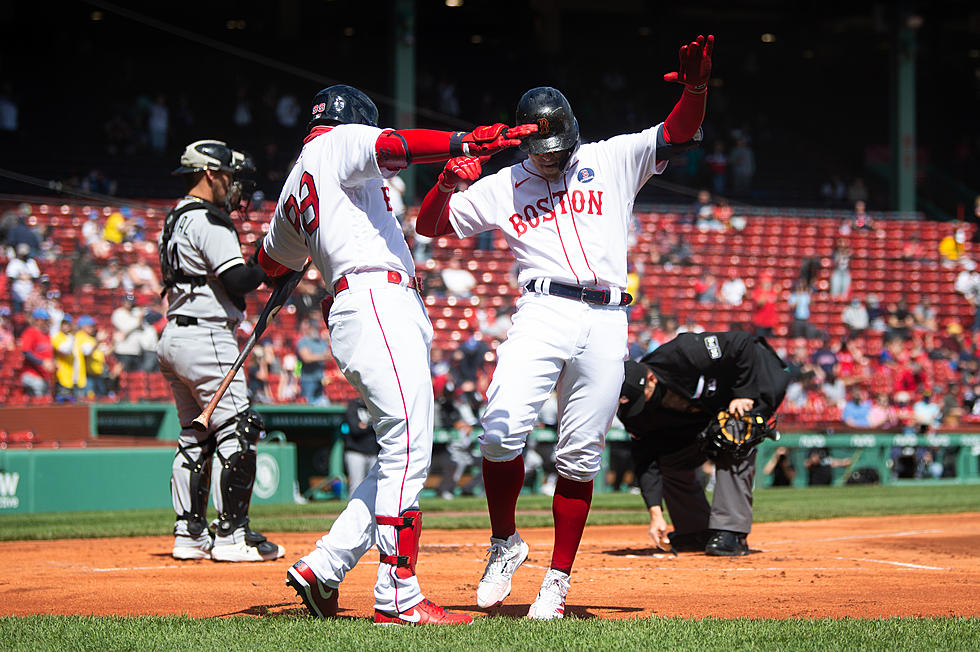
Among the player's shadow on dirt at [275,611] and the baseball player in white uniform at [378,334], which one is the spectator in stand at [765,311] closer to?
the player's shadow on dirt at [275,611]

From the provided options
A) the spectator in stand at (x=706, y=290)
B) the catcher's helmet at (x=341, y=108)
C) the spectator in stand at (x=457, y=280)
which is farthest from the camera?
the spectator in stand at (x=706, y=290)

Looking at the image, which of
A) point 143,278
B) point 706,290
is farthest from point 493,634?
point 706,290

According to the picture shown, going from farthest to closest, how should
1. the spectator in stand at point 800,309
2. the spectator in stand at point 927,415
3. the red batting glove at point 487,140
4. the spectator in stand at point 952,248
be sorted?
the spectator in stand at point 952,248 → the spectator in stand at point 800,309 → the spectator in stand at point 927,415 → the red batting glove at point 487,140

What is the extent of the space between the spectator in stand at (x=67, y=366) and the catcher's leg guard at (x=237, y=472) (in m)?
8.98

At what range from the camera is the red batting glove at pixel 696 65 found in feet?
15.4

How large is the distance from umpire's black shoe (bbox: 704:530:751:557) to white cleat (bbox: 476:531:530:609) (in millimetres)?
2655

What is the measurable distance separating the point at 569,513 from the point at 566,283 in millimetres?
991

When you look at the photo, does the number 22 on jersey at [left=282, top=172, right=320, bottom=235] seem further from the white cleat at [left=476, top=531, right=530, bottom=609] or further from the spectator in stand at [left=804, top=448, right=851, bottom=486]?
the spectator in stand at [left=804, top=448, right=851, bottom=486]

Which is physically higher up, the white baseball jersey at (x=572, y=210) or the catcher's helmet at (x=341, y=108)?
the catcher's helmet at (x=341, y=108)

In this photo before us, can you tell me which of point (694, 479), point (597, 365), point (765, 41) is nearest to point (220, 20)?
point (765, 41)

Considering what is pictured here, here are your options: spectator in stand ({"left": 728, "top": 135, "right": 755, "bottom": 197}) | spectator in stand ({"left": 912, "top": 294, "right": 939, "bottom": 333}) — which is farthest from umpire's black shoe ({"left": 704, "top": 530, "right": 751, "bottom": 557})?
spectator in stand ({"left": 728, "top": 135, "right": 755, "bottom": 197})

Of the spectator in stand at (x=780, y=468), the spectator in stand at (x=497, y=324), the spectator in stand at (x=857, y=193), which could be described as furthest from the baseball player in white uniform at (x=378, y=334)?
the spectator in stand at (x=857, y=193)

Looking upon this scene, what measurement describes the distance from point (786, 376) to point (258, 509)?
689 centimetres

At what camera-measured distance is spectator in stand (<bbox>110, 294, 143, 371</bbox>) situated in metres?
15.4
